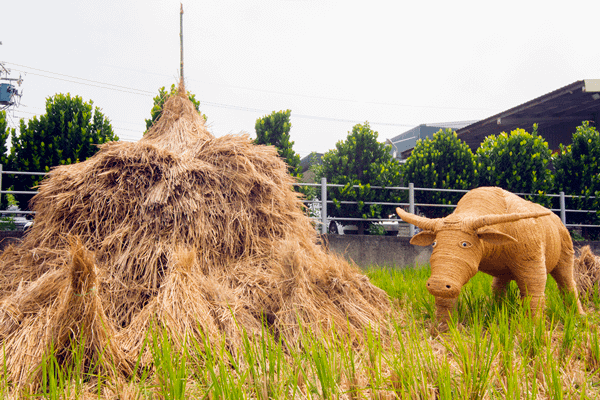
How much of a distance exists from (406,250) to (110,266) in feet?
17.3

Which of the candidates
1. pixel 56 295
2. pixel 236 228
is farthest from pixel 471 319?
pixel 56 295

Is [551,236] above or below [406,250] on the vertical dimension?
above

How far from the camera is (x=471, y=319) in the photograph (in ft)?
9.51

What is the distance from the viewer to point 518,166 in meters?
7.86

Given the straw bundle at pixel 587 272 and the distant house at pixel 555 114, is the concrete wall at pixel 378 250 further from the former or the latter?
the distant house at pixel 555 114

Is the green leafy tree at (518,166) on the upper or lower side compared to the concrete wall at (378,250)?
upper

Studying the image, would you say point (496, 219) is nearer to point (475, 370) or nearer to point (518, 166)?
point (475, 370)

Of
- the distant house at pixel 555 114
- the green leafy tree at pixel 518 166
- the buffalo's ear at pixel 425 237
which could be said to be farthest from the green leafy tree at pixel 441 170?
the buffalo's ear at pixel 425 237

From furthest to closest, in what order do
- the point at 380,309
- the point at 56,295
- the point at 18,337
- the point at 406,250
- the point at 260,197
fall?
the point at 406,250, the point at 260,197, the point at 380,309, the point at 56,295, the point at 18,337

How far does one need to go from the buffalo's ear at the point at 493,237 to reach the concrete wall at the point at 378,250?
12.4 ft

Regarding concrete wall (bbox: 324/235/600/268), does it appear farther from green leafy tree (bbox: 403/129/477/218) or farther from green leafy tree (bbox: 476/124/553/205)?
green leafy tree (bbox: 476/124/553/205)

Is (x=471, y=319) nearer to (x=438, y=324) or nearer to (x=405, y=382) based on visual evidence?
(x=438, y=324)

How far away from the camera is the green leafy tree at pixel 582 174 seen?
8.40m

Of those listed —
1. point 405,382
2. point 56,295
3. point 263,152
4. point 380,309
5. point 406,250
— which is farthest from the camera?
point 406,250
